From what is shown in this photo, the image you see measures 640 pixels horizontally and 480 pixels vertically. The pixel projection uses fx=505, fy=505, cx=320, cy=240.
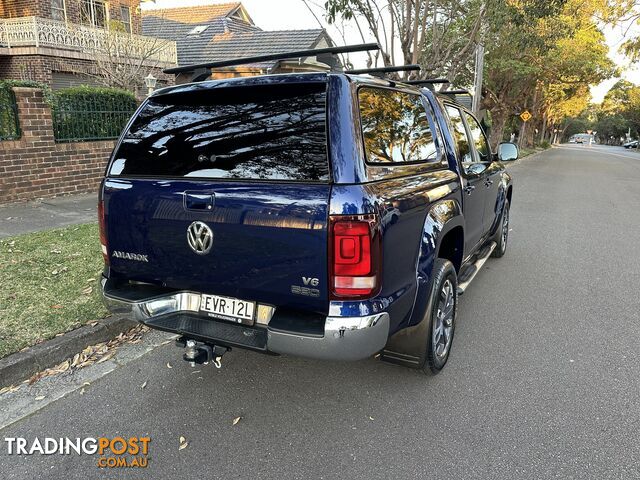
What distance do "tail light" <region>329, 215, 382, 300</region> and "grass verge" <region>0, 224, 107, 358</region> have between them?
2176 mm

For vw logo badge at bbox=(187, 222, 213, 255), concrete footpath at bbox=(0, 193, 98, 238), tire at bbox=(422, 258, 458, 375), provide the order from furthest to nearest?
concrete footpath at bbox=(0, 193, 98, 238), tire at bbox=(422, 258, 458, 375), vw logo badge at bbox=(187, 222, 213, 255)

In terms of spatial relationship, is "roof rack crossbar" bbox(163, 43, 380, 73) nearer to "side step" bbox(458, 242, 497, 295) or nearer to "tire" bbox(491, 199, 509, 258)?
"side step" bbox(458, 242, 497, 295)

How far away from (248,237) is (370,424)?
4.41 ft

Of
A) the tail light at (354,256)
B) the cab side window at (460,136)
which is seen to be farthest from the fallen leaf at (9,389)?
the cab side window at (460,136)

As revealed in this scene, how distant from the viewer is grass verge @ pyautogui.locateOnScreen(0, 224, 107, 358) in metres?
3.84

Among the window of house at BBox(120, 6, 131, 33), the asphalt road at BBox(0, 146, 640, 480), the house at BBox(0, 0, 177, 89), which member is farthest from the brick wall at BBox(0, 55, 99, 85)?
the asphalt road at BBox(0, 146, 640, 480)

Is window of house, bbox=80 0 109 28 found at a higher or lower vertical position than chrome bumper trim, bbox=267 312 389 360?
higher

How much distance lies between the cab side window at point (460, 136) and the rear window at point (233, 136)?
1.75m

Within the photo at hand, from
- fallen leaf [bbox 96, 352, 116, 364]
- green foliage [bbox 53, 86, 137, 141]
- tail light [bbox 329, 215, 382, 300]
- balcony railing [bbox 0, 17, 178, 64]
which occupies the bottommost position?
fallen leaf [bbox 96, 352, 116, 364]

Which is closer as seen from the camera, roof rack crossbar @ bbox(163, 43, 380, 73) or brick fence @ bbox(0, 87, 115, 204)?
roof rack crossbar @ bbox(163, 43, 380, 73)

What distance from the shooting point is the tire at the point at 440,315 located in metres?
3.27

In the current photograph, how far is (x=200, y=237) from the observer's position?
109 inches

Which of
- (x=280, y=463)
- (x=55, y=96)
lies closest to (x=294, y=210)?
(x=280, y=463)

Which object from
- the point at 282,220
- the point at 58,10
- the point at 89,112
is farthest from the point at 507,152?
the point at 58,10
